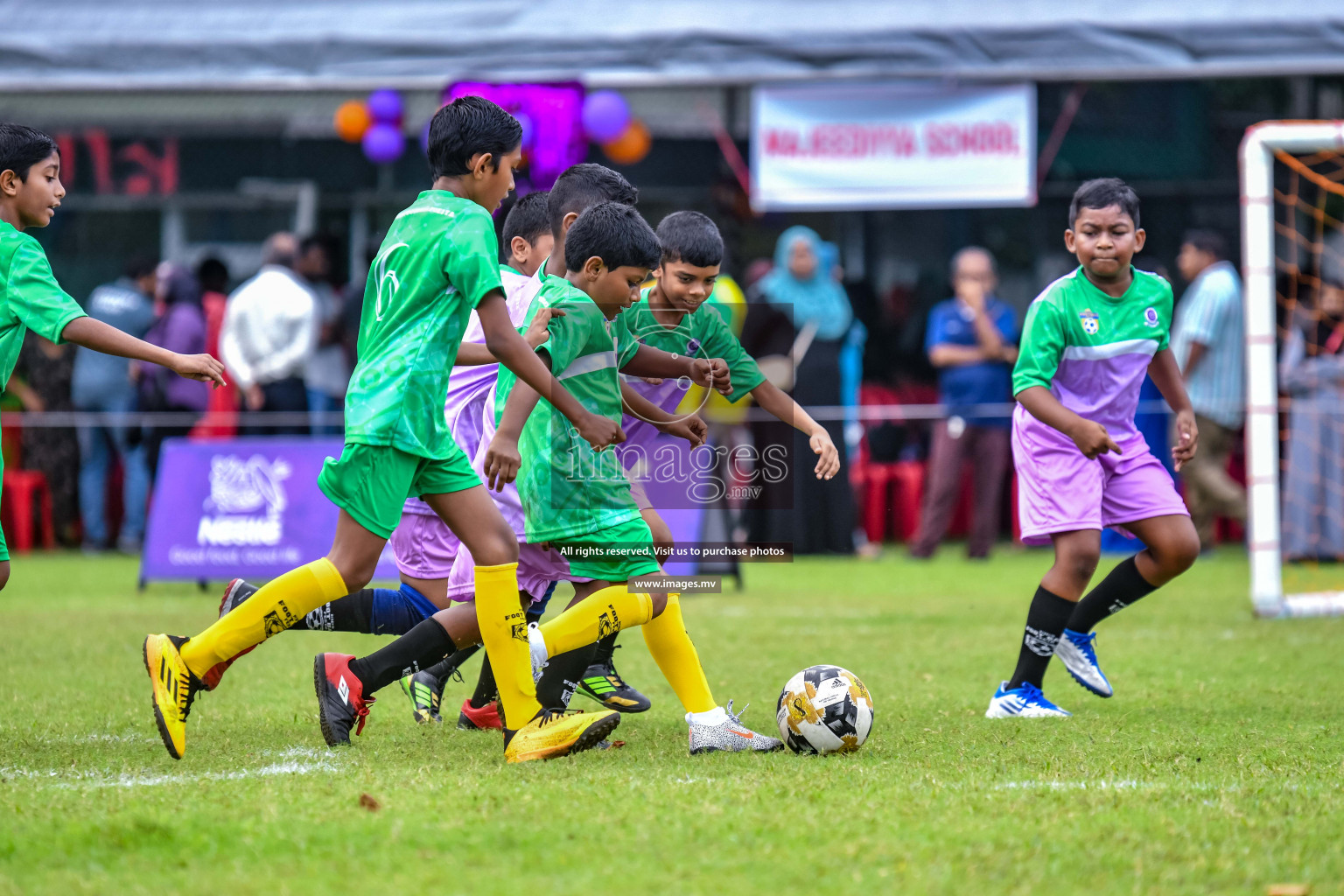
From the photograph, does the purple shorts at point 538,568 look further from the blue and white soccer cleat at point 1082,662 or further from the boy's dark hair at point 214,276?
the boy's dark hair at point 214,276

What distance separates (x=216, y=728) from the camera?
4727 millimetres

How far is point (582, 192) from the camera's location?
4855mm

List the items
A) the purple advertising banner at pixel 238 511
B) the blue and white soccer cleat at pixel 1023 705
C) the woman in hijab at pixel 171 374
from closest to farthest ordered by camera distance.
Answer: the blue and white soccer cleat at pixel 1023 705
the purple advertising banner at pixel 238 511
the woman in hijab at pixel 171 374

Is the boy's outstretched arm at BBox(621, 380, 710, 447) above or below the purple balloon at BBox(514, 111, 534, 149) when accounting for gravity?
below

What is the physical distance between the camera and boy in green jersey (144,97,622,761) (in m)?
4.01

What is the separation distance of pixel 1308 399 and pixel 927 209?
3.82 m

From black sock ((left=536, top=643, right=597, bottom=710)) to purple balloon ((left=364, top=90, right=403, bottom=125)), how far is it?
323 inches

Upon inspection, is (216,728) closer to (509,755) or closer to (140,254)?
(509,755)

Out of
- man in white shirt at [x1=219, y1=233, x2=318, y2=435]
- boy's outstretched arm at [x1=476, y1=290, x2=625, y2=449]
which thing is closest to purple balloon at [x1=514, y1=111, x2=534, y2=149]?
man in white shirt at [x1=219, y1=233, x2=318, y2=435]

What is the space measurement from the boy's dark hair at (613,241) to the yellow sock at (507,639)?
0.87 meters

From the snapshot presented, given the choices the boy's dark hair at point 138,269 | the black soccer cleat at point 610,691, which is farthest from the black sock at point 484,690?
the boy's dark hair at point 138,269

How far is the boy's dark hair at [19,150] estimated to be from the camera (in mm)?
4242

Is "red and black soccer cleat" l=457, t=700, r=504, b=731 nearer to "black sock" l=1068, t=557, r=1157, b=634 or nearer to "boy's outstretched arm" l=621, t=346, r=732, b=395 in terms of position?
"boy's outstretched arm" l=621, t=346, r=732, b=395

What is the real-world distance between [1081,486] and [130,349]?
295cm
